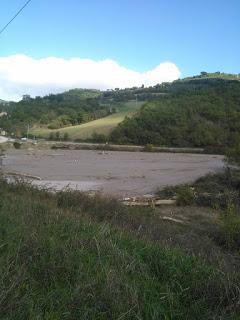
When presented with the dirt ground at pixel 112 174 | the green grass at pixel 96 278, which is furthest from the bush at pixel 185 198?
the green grass at pixel 96 278

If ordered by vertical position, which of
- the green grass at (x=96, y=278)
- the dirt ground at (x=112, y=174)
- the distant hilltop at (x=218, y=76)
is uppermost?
the distant hilltop at (x=218, y=76)

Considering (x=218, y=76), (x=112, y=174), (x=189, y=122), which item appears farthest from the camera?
(x=218, y=76)

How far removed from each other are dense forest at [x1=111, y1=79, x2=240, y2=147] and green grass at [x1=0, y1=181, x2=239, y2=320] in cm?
9713

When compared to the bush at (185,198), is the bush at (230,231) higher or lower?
higher

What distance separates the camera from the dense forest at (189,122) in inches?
4220

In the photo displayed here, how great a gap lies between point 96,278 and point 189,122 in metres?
111

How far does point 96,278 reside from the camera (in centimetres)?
460

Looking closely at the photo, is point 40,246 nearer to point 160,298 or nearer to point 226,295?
point 160,298

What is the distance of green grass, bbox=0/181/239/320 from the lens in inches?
160

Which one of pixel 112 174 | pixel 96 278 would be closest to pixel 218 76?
pixel 112 174

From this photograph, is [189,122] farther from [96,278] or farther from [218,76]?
[96,278]

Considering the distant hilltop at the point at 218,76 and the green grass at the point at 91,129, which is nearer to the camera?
the green grass at the point at 91,129

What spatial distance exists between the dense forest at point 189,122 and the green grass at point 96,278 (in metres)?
97.1

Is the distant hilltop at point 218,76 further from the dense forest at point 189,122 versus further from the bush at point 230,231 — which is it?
the bush at point 230,231
